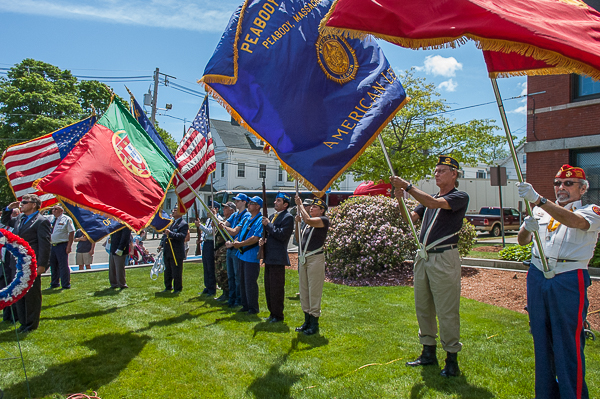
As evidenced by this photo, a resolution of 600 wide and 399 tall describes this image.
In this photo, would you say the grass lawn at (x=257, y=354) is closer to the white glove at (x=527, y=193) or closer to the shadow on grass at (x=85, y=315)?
the shadow on grass at (x=85, y=315)

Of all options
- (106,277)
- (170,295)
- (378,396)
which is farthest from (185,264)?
(378,396)

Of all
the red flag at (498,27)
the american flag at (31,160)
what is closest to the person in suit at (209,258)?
the american flag at (31,160)

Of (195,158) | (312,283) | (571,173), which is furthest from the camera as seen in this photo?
(195,158)

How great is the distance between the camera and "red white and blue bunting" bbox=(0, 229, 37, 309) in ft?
14.1

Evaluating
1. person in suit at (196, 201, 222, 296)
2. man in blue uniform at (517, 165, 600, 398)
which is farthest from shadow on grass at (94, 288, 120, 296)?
man in blue uniform at (517, 165, 600, 398)

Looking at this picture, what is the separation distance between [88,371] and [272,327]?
99.3 inches

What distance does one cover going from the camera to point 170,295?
28.8ft

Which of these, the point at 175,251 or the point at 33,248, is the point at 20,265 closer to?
the point at 33,248

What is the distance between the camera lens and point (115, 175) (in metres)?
5.26

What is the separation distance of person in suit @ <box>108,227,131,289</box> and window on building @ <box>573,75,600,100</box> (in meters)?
12.5

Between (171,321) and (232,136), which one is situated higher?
(232,136)

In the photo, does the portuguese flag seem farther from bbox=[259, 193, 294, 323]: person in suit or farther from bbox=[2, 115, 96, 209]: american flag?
bbox=[2, 115, 96, 209]: american flag

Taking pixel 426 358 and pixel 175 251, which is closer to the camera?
pixel 426 358

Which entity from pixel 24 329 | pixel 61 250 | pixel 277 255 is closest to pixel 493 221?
pixel 277 255
